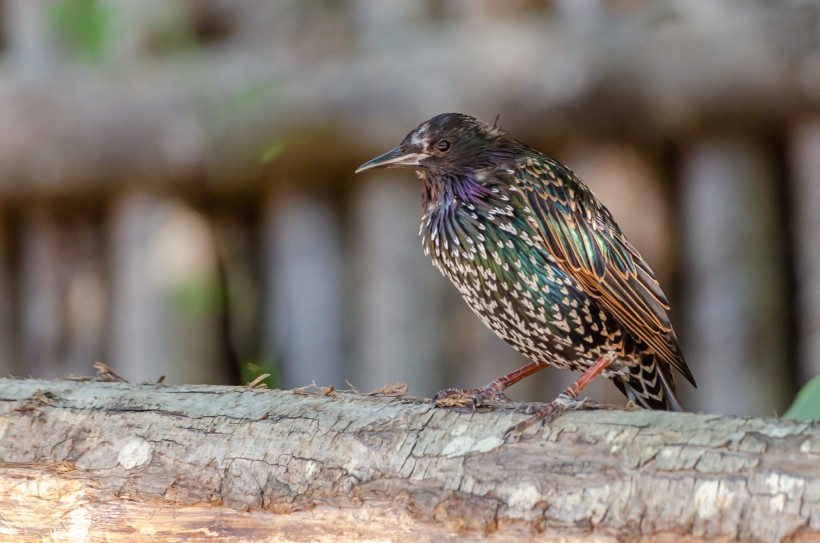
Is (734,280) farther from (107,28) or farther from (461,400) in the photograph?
(107,28)

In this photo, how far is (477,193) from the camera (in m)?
2.89

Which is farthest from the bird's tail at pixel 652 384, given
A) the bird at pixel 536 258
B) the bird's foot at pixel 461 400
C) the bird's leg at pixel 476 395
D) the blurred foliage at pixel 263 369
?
the blurred foliage at pixel 263 369

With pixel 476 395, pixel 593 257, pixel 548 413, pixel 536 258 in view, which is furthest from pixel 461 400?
pixel 593 257

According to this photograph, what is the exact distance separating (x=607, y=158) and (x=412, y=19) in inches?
36.9

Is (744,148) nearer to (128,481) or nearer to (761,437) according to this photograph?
(761,437)

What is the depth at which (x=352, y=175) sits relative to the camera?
169 inches

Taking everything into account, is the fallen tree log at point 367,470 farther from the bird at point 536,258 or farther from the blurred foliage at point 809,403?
the blurred foliage at point 809,403

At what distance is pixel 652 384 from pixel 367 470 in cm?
119

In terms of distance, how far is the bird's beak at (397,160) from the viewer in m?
2.95

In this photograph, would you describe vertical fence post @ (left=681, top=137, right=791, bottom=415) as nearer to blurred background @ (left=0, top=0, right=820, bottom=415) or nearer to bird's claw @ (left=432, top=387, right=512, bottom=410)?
blurred background @ (left=0, top=0, right=820, bottom=415)

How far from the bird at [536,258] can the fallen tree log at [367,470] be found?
0.52 meters

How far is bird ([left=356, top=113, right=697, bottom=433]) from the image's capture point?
9.13 ft

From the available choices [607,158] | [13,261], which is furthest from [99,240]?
[607,158]

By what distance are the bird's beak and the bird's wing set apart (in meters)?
0.29
